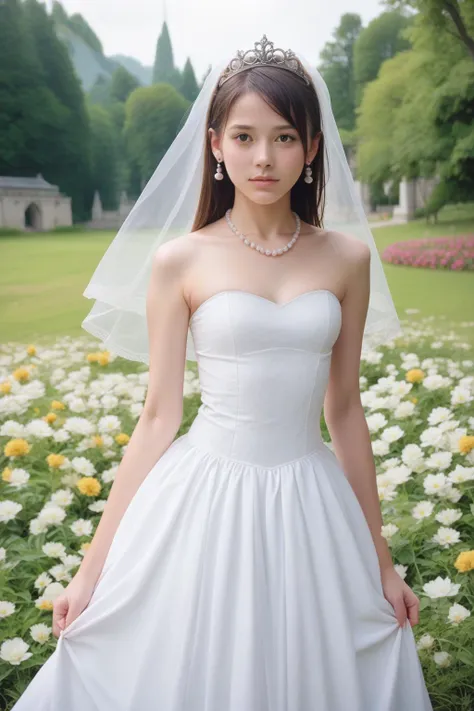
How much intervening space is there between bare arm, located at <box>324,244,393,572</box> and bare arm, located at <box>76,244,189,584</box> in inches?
11.4

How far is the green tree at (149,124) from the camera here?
3.96m

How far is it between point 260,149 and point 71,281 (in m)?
2.79

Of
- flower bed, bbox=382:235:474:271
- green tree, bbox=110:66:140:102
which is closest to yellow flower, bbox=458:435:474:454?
flower bed, bbox=382:235:474:271

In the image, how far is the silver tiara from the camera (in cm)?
118

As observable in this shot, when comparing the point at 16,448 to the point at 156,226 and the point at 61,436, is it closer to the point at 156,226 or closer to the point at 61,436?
the point at 61,436

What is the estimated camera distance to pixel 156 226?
1.46m

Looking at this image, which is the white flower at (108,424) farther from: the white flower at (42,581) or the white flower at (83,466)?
the white flower at (42,581)

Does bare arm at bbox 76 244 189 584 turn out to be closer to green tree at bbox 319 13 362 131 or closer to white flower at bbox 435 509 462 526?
white flower at bbox 435 509 462 526

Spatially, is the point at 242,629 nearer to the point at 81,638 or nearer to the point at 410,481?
the point at 81,638

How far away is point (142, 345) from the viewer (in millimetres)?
1461

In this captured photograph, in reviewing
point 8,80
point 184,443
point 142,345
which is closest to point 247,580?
point 184,443

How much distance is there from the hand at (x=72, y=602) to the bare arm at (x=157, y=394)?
0.01 metres

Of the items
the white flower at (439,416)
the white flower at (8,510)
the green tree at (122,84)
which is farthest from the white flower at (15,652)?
the green tree at (122,84)

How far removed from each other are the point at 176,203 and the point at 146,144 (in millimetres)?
2749
